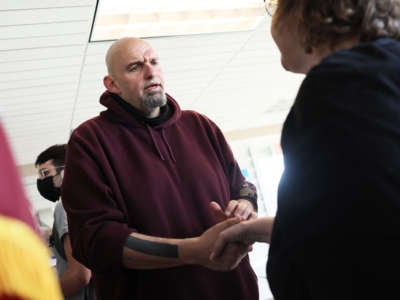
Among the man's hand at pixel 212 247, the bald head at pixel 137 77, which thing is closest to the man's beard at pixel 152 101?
the bald head at pixel 137 77

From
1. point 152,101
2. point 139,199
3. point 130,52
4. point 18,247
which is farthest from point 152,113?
point 18,247

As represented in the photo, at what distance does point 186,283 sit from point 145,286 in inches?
4.8

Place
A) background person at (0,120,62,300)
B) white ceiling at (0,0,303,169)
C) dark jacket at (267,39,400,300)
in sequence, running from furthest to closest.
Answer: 1. white ceiling at (0,0,303,169)
2. dark jacket at (267,39,400,300)
3. background person at (0,120,62,300)

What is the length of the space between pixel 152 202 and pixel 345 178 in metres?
0.76

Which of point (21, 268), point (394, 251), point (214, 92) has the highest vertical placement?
point (21, 268)

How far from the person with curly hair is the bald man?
19.3 inches

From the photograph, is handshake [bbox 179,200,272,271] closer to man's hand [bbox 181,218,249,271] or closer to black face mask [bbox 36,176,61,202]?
man's hand [bbox 181,218,249,271]

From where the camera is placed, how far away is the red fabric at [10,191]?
364 millimetres

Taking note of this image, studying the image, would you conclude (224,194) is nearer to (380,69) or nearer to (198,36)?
(380,69)

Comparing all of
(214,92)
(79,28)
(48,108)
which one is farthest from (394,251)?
(214,92)

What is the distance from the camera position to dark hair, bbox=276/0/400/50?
2.63 ft

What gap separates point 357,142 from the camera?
0.68 metres

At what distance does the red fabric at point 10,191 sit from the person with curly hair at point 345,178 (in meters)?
0.45

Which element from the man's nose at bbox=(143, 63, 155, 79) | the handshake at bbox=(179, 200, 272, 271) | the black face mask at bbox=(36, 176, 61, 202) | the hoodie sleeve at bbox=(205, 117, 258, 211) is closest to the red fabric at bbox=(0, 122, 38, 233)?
the handshake at bbox=(179, 200, 272, 271)
